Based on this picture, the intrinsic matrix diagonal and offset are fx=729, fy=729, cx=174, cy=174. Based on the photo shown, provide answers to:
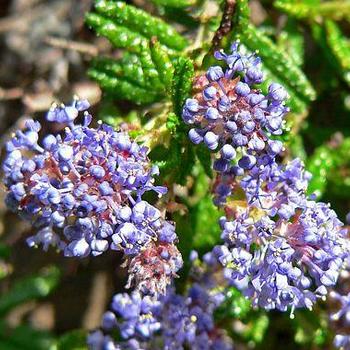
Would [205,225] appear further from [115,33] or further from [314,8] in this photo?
[314,8]

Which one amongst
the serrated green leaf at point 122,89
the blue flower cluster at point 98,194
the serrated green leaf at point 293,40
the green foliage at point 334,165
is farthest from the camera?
the serrated green leaf at point 293,40

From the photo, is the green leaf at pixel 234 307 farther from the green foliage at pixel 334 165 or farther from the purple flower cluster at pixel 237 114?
the purple flower cluster at pixel 237 114

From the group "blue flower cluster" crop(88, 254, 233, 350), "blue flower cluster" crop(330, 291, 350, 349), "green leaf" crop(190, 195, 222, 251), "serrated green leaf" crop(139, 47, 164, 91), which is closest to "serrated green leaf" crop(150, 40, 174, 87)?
"serrated green leaf" crop(139, 47, 164, 91)

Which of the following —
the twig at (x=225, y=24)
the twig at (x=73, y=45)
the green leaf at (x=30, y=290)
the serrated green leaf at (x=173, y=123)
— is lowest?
the green leaf at (x=30, y=290)

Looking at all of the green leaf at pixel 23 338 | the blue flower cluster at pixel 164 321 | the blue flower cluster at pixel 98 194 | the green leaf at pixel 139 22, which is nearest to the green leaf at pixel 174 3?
the green leaf at pixel 139 22

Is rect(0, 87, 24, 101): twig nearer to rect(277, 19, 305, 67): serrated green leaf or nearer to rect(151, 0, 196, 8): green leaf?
rect(151, 0, 196, 8): green leaf

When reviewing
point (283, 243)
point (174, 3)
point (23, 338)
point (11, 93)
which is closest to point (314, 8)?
point (174, 3)

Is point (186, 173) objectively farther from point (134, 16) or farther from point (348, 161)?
point (348, 161)

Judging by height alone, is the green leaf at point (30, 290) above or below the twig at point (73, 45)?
below
